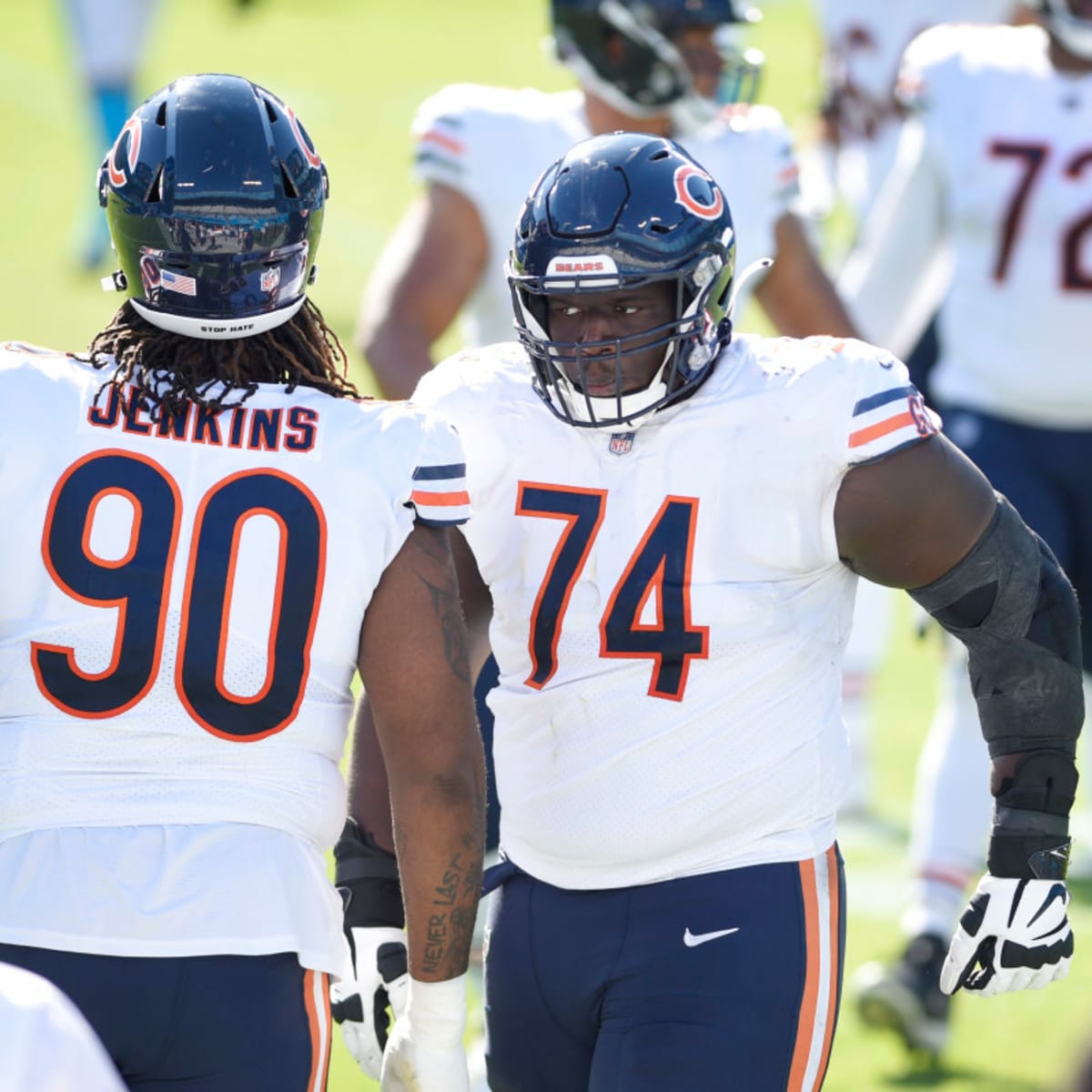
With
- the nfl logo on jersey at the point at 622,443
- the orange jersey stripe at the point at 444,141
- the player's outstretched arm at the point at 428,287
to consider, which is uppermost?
the nfl logo on jersey at the point at 622,443

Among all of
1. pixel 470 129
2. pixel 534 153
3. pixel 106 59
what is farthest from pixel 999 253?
pixel 106 59

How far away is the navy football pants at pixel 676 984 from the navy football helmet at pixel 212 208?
0.90 m

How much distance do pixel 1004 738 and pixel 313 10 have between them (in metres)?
23.3

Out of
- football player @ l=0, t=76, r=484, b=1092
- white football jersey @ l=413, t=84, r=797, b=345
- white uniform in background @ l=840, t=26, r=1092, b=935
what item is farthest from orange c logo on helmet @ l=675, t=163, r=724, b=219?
white uniform in background @ l=840, t=26, r=1092, b=935

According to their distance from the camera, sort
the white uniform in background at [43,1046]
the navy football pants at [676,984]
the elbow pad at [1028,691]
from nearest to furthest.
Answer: the white uniform in background at [43,1046] → the navy football pants at [676,984] → the elbow pad at [1028,691]

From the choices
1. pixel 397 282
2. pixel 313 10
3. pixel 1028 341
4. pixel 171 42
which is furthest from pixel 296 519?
pixel 313 10

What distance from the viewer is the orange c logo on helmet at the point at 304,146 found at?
276cm

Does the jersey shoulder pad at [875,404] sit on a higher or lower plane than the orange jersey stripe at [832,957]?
higher

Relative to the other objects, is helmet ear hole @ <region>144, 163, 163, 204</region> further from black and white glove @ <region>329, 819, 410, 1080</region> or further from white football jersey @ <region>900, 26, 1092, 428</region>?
white football jersey @ <region>900, 26, 1092, 428</region>

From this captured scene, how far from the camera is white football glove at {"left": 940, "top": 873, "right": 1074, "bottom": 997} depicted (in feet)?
9.98

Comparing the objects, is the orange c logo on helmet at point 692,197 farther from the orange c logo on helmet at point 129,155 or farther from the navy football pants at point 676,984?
the navy football pants at point 676,984

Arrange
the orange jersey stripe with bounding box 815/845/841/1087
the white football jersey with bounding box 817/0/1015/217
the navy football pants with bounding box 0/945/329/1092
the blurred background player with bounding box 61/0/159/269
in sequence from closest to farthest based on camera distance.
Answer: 1. the navy football pants with bounding box 0/945/329/1092
2. the orange jersey stripe with bounding box 815/845/841/1087
3. the white football jersey with bounding box 817/0/1015/217
4. the blurred background player with bounding box 61/0/159/269

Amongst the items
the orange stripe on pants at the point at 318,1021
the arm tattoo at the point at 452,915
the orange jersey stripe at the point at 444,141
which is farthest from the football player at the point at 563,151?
the orange stripe on pants at the point at 318,1021

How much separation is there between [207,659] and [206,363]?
392 mm
